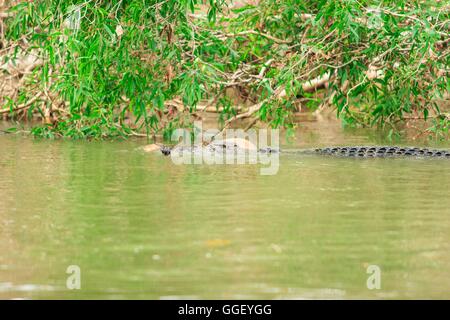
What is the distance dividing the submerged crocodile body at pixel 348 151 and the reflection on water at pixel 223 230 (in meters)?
0.72

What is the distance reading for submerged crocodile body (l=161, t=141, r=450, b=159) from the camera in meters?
11.9

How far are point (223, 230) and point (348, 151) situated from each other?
5.43m

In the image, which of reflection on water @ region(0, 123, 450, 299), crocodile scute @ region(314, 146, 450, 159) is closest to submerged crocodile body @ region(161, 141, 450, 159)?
crocodile scute @ region(314, 146, 450, 159)

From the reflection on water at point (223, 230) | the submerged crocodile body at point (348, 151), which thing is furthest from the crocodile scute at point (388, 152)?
the reflection on water at point (223, 230)

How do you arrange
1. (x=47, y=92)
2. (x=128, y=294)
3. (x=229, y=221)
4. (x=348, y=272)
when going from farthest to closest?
(x=47, y=92), (x=229, y=221), (x=348, y=272), (x=128, y=294)

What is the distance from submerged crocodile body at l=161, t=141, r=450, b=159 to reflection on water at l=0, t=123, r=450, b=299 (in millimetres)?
721

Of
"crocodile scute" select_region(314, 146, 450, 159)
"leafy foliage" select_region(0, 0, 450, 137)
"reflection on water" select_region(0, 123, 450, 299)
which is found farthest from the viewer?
"crocodile scute" select_region(314, 146, 450, 159)

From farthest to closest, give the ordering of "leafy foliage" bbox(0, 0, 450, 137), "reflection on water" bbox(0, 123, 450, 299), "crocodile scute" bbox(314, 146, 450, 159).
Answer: "crocodile scute" bbox(314, 146, 450, 159)
"leafy foliage" bbox(0, 0, 450, 137)
"reflection on water" bbox(0, 123, 450, 299)

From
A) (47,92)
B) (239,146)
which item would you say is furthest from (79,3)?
(47,92)

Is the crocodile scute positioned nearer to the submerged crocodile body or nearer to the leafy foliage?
the submerged crocodile body

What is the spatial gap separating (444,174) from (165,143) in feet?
14.6

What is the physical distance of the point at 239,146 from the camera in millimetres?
12672

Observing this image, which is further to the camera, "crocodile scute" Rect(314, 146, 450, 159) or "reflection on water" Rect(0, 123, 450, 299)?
"crocodile scute" Rect(314, 146, 450, 159)

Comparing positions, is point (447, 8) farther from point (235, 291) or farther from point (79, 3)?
point (235, 291)
